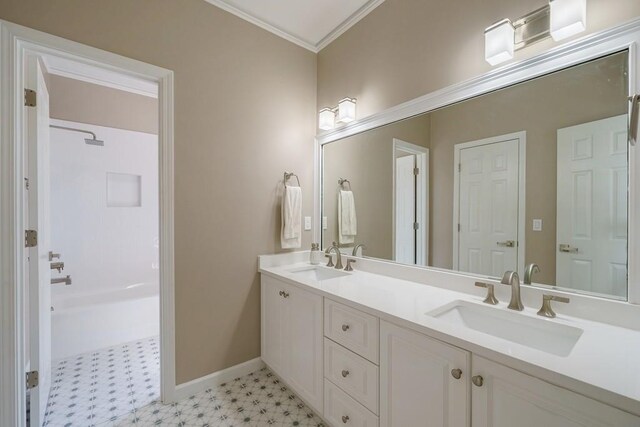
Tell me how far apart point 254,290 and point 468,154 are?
175cm

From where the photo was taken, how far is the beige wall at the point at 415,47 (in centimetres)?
130

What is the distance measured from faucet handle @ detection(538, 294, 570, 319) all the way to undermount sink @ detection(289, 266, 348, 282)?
119 cm

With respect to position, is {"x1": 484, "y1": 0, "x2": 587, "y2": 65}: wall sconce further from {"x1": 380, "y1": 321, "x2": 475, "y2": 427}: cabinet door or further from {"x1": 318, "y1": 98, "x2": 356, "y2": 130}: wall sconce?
{"x1": 380, "y1": 321, "x2": 475, "y2": 427}: cabinet door

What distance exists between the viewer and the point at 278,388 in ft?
6.48

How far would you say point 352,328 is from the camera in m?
1.37

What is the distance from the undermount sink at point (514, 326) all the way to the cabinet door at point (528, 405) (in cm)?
33

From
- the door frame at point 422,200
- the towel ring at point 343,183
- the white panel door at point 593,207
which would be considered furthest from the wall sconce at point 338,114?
the white panel door at point 593,207

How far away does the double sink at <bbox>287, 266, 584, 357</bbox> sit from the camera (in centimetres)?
104

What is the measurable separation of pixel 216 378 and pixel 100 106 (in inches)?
122

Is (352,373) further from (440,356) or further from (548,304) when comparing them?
(548,304)

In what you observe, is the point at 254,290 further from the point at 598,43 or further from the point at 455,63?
the point at 598,43

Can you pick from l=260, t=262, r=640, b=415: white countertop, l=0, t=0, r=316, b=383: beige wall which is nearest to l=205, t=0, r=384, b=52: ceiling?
l=0, t=0, r=316, b=383: beige wall

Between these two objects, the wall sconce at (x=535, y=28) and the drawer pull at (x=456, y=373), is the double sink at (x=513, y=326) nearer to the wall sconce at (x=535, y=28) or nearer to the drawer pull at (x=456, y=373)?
the drawer pull at (x=456, y=373)

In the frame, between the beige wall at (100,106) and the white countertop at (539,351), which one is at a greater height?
the beige wall at (100,106)
